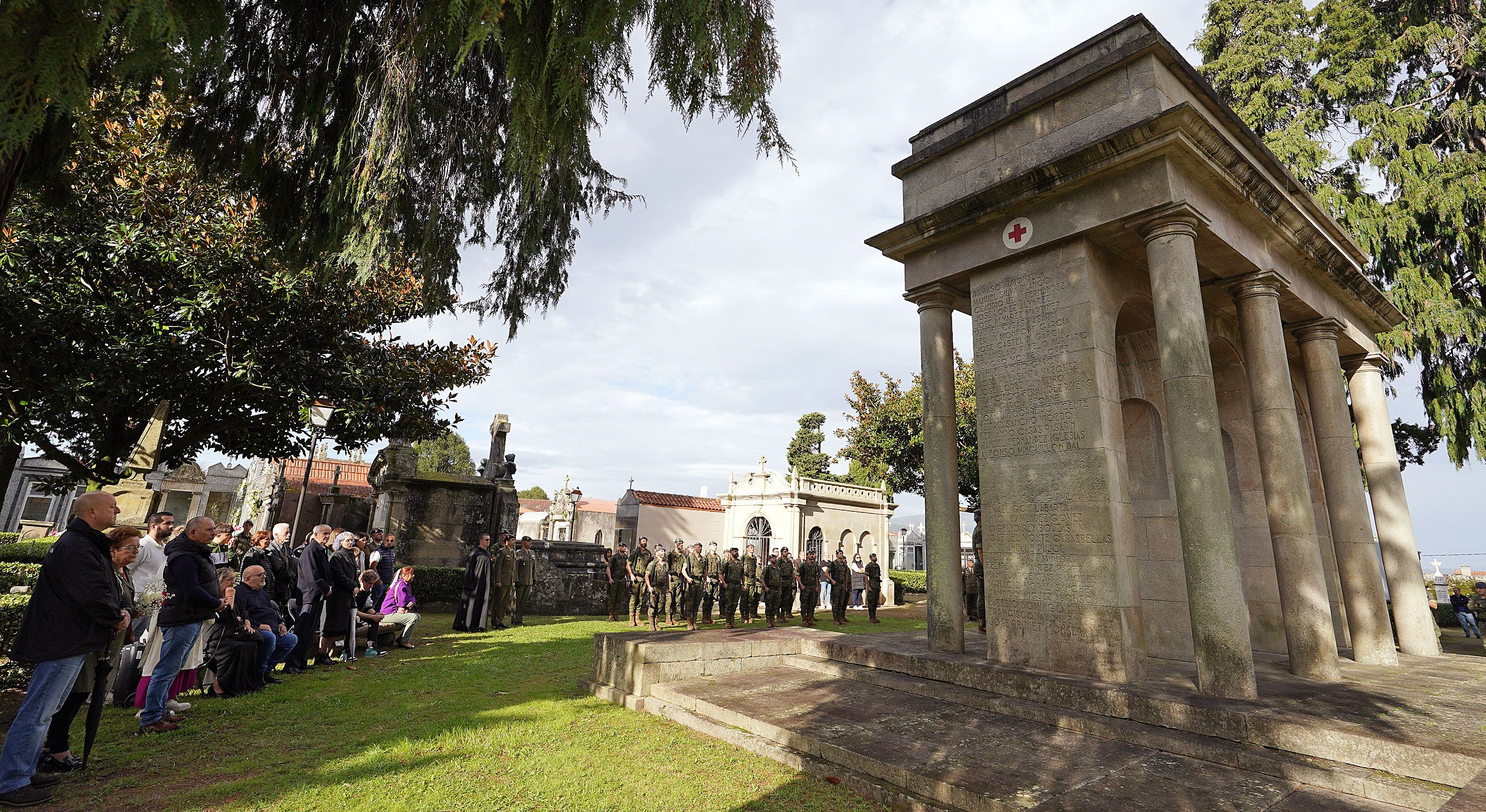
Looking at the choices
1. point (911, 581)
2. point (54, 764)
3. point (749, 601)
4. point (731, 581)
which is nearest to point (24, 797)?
point (54, 764)

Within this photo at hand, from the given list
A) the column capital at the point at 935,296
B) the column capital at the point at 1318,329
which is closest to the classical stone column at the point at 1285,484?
the column capital at the point at 1318,329

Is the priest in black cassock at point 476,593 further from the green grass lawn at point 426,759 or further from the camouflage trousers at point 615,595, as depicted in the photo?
the green grass lawn at point 426,759

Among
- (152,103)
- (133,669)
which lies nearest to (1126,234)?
(133,669)

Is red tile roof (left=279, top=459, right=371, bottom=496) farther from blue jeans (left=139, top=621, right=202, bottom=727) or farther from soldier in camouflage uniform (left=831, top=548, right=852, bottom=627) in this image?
blue jeans (left=139, top=621, right=202, bottom=727)

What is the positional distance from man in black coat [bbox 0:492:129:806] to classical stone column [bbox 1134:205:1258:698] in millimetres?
8448

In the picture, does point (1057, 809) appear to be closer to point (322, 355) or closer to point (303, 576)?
point (303, 576)

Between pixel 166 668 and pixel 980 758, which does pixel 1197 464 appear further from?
pixel 166 668

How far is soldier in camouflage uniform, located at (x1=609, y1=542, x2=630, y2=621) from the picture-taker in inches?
612

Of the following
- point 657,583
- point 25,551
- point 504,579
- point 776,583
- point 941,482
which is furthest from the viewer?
point 25,551

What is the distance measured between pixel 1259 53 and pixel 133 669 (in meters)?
26.3

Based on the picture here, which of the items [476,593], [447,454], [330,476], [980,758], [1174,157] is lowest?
[980,758]

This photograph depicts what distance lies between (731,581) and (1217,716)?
10.9 meters

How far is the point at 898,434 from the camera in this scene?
1145 inches

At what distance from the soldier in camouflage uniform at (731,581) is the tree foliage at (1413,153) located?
1635 centimetres
